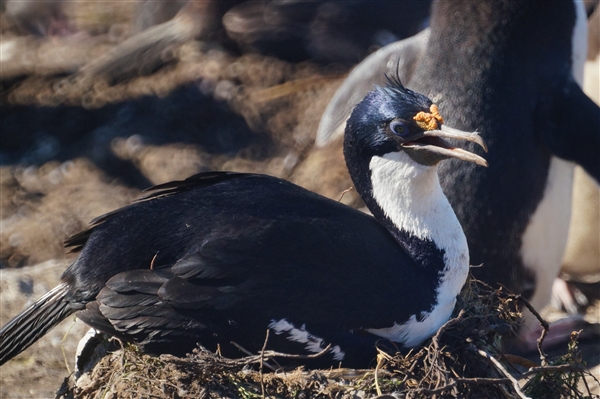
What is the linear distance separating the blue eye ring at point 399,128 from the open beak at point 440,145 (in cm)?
3

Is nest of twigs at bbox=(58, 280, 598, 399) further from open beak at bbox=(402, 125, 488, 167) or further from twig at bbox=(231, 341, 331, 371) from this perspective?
open beak at bbox=(402, 125, 488, 167)

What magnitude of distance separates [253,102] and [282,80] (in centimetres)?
34

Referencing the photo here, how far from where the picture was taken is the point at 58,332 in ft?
12.7

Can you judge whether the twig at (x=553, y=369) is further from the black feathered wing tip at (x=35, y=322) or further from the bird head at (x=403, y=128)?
the black feathered wing tip at (x=35, y=322)

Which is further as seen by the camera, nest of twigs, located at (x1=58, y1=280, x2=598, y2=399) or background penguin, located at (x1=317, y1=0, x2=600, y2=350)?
background penguin, located at (x1=317, y1=0, x2=600, y2=350)

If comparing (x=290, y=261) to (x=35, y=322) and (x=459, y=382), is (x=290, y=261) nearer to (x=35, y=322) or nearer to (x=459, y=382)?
(x=459, y=382)

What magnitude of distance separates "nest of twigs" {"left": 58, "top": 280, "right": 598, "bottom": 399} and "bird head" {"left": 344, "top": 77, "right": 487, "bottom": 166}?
0.52 m

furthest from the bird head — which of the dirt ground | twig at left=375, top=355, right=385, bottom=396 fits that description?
the dirt ground

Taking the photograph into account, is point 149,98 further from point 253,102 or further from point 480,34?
point 480,34

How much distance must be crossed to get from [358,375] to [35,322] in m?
1.04

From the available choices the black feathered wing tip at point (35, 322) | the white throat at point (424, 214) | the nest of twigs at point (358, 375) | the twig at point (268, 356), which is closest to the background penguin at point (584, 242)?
the nest of twigs at point (358, 375)

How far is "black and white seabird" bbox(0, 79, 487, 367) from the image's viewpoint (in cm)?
251

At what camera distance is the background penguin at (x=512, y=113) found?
3682 millimetres

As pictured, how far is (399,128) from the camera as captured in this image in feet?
8.73
